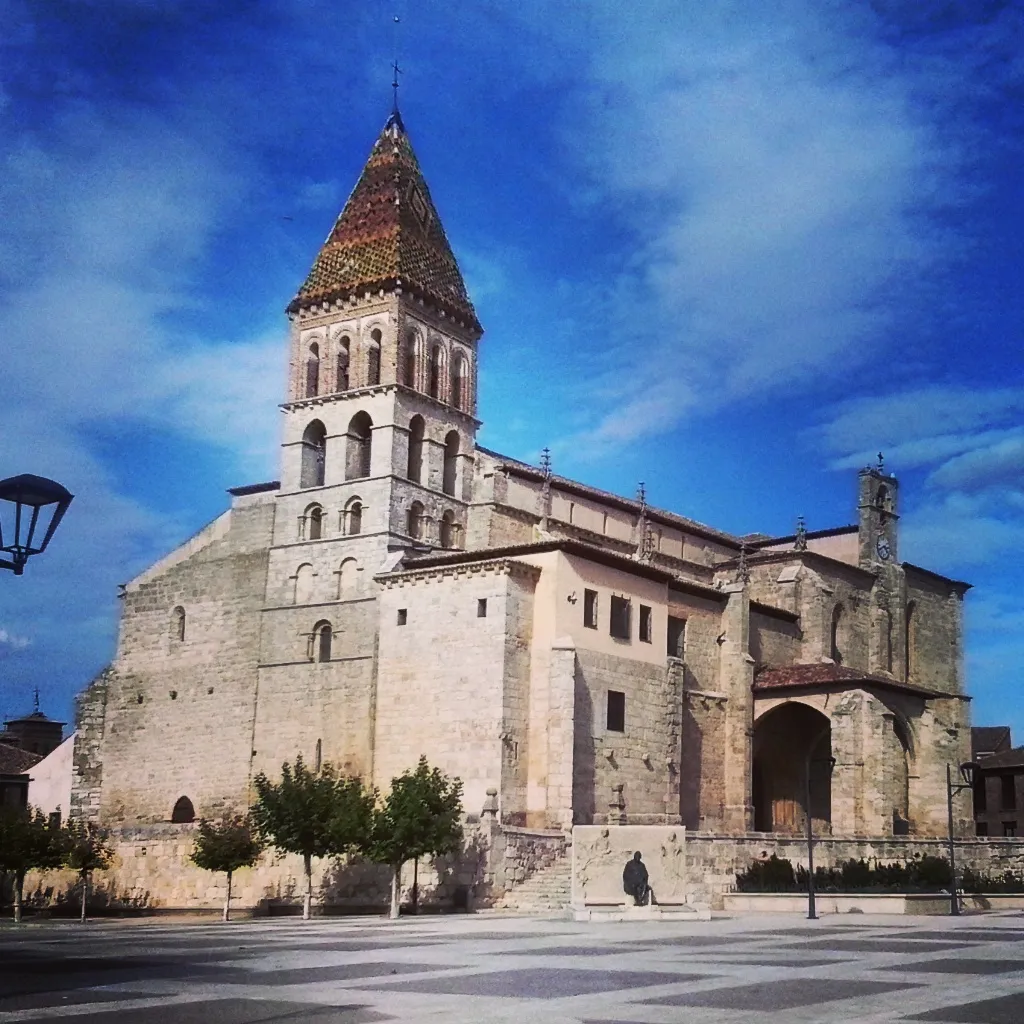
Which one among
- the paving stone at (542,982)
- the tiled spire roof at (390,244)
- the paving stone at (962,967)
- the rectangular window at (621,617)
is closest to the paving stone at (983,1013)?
the paving stone at (962,967)

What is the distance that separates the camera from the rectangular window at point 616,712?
4200cm

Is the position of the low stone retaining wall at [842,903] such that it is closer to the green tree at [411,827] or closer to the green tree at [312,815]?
the green tree at [411,827]

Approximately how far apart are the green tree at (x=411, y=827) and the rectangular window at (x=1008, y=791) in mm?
46329

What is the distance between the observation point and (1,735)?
301 feet

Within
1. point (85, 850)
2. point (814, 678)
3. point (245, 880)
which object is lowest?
point (245, 880)

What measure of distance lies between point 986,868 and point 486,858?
15.3m

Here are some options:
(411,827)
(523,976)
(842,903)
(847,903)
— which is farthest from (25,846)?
(523,976)

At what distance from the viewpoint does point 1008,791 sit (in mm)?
73062

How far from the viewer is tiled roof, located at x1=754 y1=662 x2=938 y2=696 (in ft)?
153

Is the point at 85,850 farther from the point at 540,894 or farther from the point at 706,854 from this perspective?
the point at 706,854

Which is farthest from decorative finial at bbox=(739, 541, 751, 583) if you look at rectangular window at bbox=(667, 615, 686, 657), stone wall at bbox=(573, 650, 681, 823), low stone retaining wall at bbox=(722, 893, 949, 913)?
low stone retaining wall at bbox=(722, 893, 949, 913)

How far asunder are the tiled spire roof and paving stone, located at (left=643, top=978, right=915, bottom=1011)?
123ft

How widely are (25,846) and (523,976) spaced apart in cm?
3009

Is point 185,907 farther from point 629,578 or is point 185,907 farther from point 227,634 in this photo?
point 629,578
